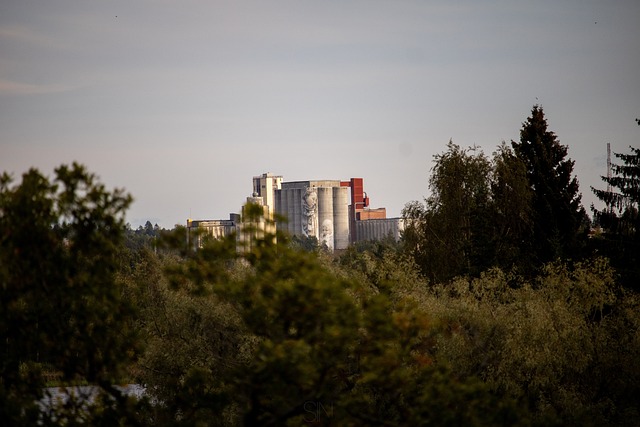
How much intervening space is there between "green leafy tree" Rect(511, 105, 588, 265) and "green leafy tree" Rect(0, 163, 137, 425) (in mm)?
45102

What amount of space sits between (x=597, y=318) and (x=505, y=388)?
51.0ft

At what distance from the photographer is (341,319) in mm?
16906

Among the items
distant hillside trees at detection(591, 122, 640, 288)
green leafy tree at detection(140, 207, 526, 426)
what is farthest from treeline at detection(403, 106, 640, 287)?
green leafy tree at detection(140, 207, 526, 426)

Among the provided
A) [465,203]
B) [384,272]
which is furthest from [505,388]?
[465,203]

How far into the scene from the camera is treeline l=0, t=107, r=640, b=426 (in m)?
17.1

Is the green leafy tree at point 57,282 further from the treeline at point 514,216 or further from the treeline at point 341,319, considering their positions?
the treeline at point 514,216

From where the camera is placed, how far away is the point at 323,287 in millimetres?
16609

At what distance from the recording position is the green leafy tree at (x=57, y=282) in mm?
17203

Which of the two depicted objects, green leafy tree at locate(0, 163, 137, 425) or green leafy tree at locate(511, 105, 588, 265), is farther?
green leafy tree at locate(511, 105, 588, 265)

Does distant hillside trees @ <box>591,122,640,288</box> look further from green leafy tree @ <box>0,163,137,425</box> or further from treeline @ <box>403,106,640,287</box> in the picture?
green leafy tree @ <box>0,163,137,425</box>

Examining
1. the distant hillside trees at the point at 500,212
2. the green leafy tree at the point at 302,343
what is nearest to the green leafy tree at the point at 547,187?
the distant hillside trees at the point at 500,212

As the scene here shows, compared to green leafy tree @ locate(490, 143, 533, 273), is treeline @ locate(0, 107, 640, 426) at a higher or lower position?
lower

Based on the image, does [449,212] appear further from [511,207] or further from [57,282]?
[57,282]

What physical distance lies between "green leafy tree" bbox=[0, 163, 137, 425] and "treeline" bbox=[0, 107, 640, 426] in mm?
35
